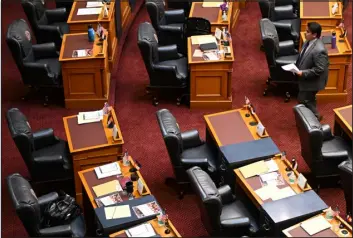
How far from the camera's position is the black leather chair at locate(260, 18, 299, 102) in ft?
33.8

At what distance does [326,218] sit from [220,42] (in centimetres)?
371

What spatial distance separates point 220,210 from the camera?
297 inches

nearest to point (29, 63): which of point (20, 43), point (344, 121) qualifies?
point (20, 43)

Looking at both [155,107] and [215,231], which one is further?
[155,107]

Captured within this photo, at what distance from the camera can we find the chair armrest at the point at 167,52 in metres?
10.7

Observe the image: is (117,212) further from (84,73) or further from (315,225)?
(84,73)

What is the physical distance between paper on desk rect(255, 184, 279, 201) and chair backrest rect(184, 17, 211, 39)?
11.7ft

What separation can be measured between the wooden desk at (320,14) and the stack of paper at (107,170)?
4218mm

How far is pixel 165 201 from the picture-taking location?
29.0 ft

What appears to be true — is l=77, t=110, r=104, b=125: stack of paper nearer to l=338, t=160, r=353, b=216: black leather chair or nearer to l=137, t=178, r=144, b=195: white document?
l=137, t=178, r=144, b=195: white document

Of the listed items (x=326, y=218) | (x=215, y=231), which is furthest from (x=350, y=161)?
(x=215, y=231)

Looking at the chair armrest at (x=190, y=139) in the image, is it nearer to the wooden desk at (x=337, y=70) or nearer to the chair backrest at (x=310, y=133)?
the chair backrest at (x=310, y=133)

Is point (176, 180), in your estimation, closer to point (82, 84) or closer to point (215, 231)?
point (215, 231)

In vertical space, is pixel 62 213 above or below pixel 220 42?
below
